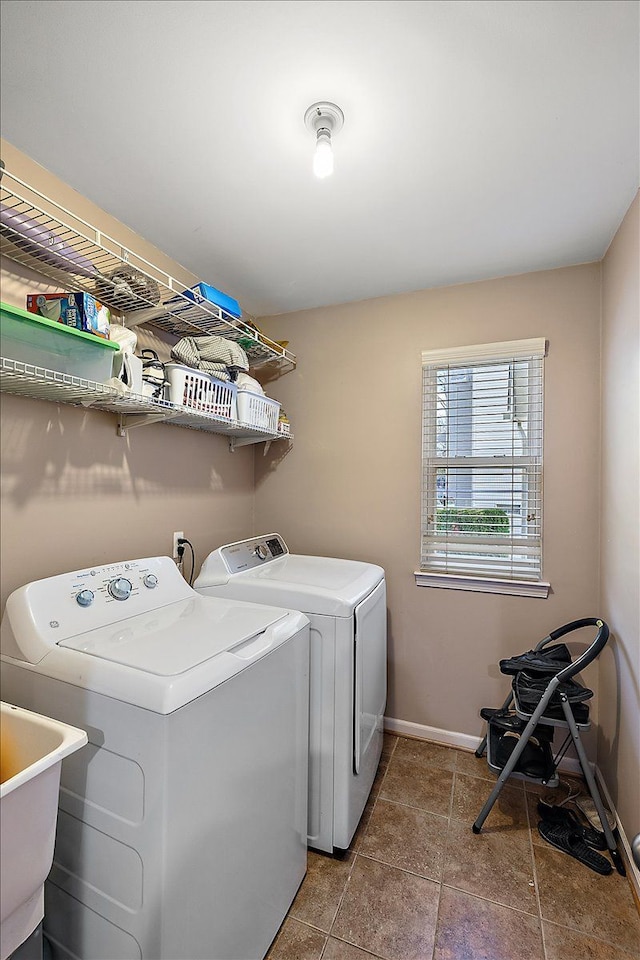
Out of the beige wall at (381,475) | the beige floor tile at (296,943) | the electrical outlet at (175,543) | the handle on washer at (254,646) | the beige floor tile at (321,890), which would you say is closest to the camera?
the handle on washer at (254,646)

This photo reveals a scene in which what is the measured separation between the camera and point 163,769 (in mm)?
933

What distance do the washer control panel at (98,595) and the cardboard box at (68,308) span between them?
752 millimetres

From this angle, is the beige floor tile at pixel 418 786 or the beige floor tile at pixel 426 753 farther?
the beige floor tile at pixel 426 753

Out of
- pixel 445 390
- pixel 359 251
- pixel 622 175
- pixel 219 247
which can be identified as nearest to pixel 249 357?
pixel 219 247

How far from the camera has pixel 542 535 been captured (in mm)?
2121

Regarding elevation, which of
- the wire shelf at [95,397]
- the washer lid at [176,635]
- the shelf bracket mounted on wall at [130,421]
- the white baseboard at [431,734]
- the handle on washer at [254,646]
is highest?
the wire shelf at [95,397]

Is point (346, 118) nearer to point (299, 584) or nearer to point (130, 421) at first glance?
point (130, 421)

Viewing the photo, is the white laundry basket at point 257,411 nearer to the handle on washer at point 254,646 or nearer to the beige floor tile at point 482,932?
the handle on washer at point 254,646

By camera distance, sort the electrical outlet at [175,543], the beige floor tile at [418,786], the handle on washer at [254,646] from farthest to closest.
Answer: the electrical outlet at [175,543], the beige floor tile at [418,786], the handle on washer at [254,646]

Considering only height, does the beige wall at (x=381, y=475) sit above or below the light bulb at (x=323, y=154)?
below

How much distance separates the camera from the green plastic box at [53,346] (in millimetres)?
1108

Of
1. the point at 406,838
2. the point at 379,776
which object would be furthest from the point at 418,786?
the point at 406,838

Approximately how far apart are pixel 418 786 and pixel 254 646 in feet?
4.43

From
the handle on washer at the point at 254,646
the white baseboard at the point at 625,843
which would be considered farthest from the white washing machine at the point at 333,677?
the white baseboard at the point at 625,843
